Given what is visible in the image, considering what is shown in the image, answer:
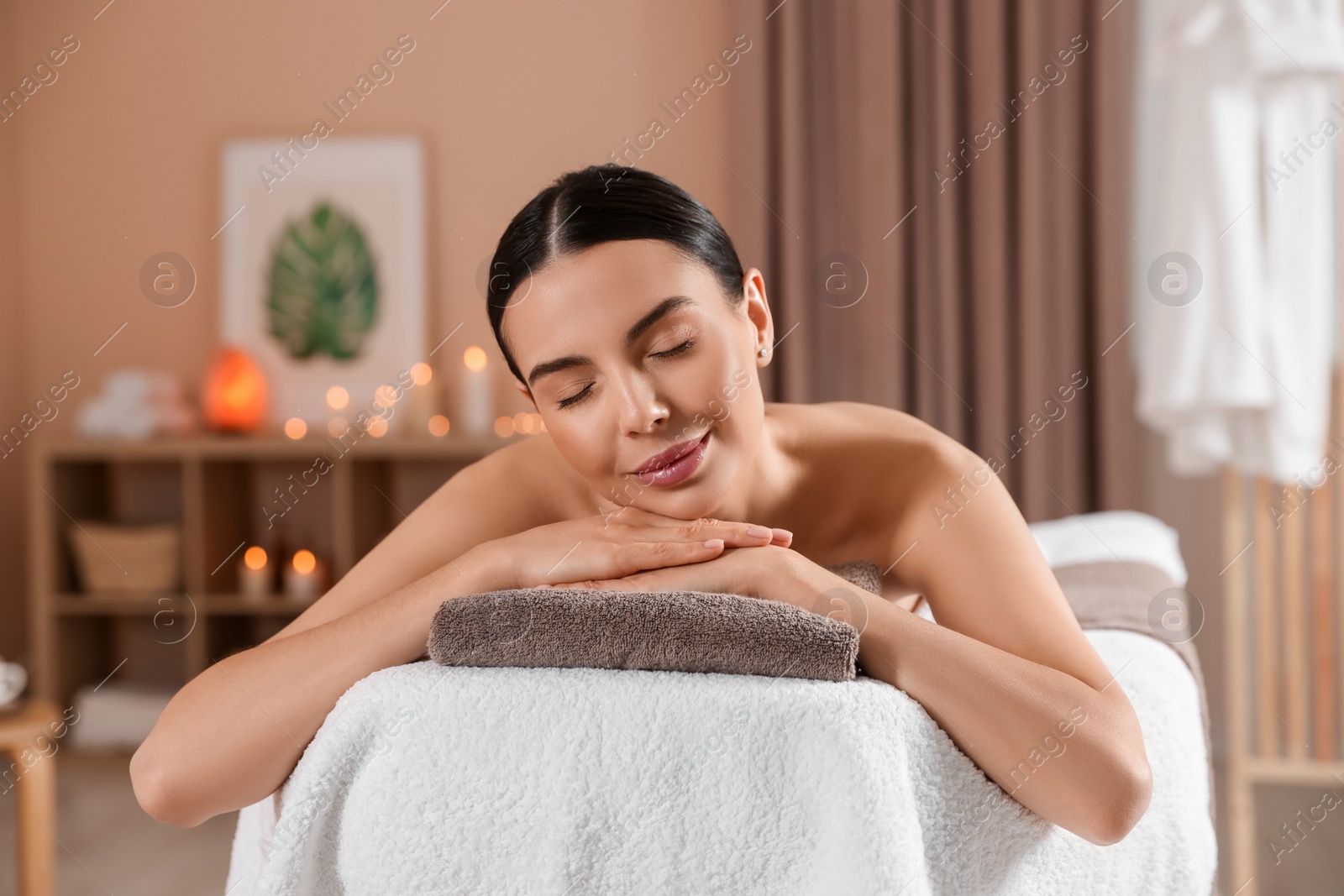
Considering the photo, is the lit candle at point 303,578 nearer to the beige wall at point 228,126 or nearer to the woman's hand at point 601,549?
the beige wall at point 228,126

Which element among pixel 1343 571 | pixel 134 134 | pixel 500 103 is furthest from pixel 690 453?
pixel 134 134

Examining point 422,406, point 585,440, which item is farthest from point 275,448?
point 585,440

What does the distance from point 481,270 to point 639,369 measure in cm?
241

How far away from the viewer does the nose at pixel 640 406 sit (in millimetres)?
862

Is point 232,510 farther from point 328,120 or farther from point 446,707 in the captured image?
point 446,707

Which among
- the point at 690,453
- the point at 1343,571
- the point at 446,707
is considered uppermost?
the point at 690,453

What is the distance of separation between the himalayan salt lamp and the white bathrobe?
244 centimetres

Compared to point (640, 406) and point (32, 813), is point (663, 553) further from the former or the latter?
point (32, 813)

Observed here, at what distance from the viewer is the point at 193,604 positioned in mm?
3061

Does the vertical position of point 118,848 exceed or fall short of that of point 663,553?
it falls short

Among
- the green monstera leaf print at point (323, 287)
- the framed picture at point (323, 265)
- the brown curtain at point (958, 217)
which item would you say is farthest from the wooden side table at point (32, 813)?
the brown curtain at point (958, 217)

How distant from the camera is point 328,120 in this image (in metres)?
3.31

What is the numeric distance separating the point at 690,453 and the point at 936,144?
2272 mm

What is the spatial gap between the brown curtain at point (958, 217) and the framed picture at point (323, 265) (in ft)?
3.42
